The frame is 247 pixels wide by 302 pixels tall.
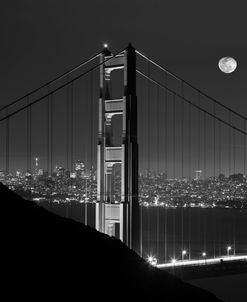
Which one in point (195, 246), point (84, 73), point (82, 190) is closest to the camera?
point (84, 73)

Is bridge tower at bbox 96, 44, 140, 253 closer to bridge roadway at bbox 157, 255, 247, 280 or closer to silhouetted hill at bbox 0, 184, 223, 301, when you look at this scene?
bridge roadway at bbox 157, 255, 247, 280

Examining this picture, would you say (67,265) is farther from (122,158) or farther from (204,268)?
(204,268)

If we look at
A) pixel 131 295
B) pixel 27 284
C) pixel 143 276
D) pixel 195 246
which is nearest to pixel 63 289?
pixel 27 284

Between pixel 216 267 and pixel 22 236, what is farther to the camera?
pixel 216 267

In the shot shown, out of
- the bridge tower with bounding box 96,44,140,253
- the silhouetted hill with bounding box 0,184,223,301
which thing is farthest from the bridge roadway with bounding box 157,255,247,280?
the silhouetted hill with bounding box 0,184,223,301

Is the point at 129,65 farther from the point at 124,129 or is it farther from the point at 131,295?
the point at 131,295

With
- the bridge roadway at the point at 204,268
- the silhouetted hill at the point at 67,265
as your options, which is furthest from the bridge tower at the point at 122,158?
the silhouetted hill at the point at 67,265
